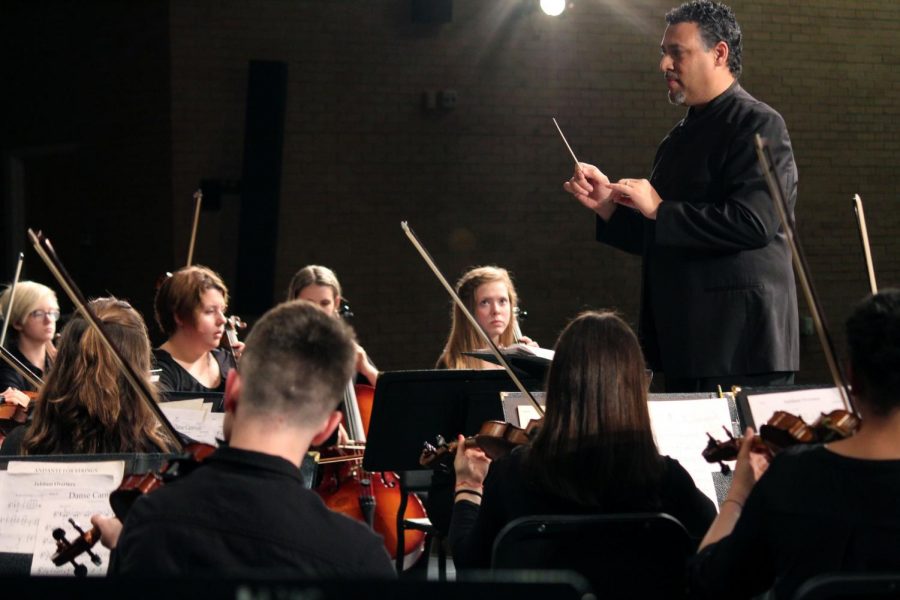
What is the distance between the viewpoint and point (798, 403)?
2768mm

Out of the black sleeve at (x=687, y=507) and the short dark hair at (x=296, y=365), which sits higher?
the short dark hair at (x=296, y=365)

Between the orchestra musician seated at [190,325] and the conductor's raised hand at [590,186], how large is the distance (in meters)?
1.83

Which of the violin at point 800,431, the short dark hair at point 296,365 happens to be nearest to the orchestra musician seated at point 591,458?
the violin at point 800,431

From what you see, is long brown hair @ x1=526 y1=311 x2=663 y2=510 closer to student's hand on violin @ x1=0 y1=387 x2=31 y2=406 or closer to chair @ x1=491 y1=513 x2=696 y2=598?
chair @ x1=491 y1=513 x2=696 y2=598

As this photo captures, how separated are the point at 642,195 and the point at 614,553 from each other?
1.29m

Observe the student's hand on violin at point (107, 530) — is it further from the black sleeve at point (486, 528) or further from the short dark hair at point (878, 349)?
the short dark hair at point (878, 349)

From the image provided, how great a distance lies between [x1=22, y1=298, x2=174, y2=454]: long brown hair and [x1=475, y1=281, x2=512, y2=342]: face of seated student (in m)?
2.06

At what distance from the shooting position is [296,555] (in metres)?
1.54

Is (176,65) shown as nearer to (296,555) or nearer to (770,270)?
(770,270)

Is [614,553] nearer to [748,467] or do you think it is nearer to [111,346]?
[748,467]

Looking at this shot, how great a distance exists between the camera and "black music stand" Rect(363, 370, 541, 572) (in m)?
3.42

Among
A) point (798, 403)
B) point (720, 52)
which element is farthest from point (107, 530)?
point (720, 52)

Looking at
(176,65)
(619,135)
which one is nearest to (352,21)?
(176,65)

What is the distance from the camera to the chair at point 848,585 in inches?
64.1
